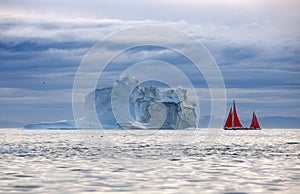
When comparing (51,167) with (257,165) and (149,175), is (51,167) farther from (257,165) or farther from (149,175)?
(257,165)

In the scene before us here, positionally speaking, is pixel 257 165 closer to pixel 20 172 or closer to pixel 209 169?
pixel 209 169

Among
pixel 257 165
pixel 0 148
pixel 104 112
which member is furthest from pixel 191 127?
pixel 257 165

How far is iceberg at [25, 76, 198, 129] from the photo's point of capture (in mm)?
136500

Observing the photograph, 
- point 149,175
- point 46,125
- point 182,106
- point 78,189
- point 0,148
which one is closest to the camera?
point 78,189

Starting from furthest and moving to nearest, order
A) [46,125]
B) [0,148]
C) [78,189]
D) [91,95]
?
[46,125] < [91,95] < [0,148] < [78,189]

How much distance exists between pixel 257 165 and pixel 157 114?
4225 inches

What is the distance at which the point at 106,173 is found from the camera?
85.5 ft

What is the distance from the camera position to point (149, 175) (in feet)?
83.5

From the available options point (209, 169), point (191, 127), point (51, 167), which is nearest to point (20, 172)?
point (51, 167)

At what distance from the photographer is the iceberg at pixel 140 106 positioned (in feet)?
448

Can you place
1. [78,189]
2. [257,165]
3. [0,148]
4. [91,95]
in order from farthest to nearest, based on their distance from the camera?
[91,95], [0,148], [257,165], [78,189]

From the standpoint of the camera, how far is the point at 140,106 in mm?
138875

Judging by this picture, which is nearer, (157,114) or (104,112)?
(157,114)

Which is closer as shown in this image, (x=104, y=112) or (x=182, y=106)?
(x=182, y=106)
